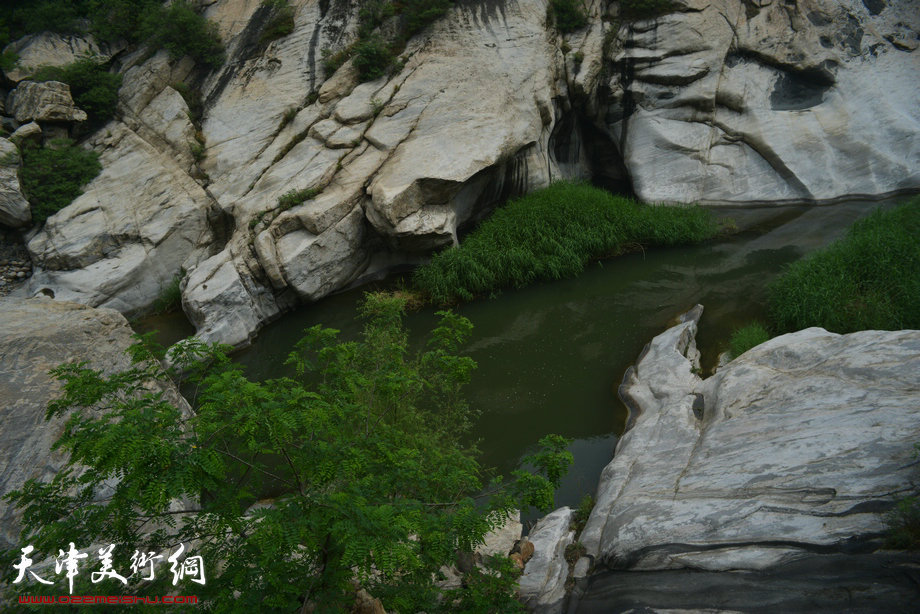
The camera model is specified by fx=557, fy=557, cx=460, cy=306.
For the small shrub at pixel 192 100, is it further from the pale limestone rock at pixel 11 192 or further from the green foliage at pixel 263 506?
the green foliage at pixel 263 506

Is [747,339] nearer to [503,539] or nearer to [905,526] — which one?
[503,539]

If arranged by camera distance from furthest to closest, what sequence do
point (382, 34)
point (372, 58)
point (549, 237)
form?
1. point (382, 34)
2. point (372, 58)
3. point (549, 237)

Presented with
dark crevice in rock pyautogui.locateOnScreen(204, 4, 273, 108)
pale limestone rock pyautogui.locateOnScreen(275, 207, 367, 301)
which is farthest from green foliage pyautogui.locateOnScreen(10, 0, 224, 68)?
pale limestone rock pyautogui.locateOnScreen(275, 207, 367, 301)

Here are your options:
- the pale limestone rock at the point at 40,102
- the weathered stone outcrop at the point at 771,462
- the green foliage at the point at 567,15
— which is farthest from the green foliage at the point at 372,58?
the weathered stone outcrop at the point at 771,462

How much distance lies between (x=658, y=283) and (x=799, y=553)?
28.6ft

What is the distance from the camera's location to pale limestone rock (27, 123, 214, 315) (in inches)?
492

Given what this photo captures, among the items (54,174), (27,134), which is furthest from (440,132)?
(27,134)

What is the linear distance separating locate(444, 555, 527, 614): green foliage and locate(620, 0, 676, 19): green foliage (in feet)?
55.5

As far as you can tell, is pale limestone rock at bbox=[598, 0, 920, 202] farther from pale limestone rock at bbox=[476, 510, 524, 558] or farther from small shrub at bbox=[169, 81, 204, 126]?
pale limestone rock at bbox=[476, 510, 524, 558]

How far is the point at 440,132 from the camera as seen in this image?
45.3 ft

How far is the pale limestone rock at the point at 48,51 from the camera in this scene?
48.5 feet

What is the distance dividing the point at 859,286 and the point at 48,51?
786 inches

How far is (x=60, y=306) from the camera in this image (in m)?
6.30

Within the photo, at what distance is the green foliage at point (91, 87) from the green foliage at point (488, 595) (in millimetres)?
16658
